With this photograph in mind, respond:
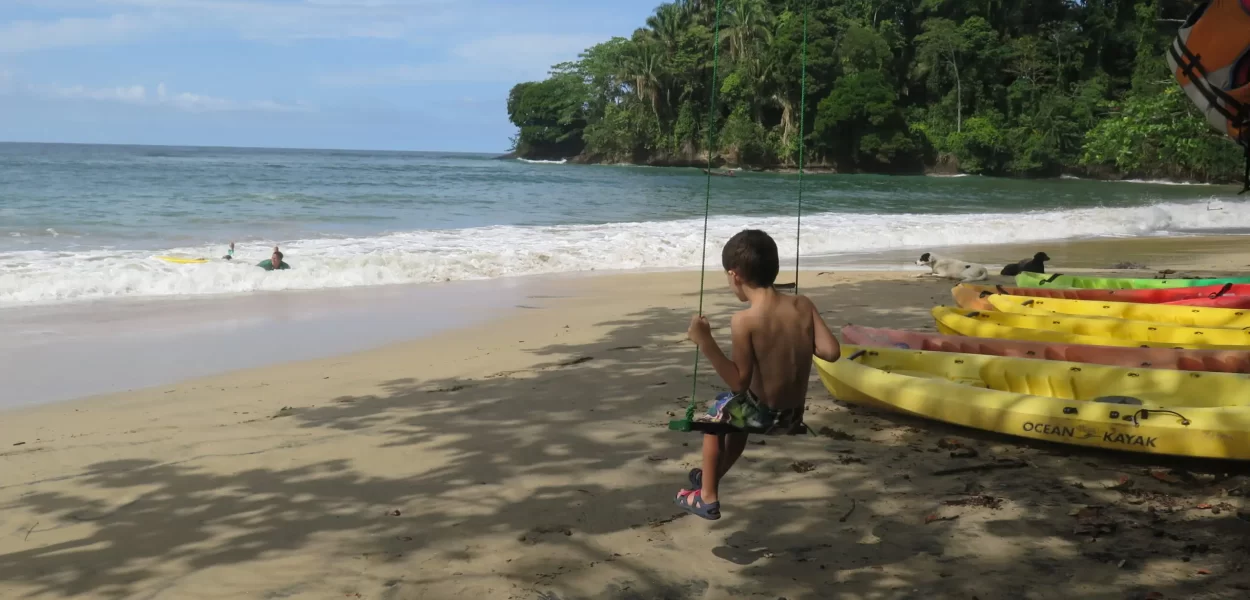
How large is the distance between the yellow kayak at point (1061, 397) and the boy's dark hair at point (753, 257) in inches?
84.1

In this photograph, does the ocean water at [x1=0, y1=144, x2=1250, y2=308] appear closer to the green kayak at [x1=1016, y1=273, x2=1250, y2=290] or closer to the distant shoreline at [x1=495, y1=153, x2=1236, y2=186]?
the green kayak at [x1=1016, y1=273, x2=1250, y2=290]

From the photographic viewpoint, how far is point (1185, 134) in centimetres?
1023

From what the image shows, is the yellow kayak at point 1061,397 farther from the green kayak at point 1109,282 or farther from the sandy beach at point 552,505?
the green kayak at point 1109,282

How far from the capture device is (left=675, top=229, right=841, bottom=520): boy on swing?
3.56 m

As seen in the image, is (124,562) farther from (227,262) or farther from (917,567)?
(227,262)

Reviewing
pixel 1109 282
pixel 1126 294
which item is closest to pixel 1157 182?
pixel 1109 282

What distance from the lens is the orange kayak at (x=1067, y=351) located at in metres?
5.70

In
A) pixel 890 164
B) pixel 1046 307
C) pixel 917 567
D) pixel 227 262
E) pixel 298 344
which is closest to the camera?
pixel 917 567

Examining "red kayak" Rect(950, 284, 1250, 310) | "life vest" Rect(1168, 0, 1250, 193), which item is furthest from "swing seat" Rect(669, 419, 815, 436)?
"red kayak" Rect(950, 284, 1250, 310)

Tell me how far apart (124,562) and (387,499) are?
1.09 metres

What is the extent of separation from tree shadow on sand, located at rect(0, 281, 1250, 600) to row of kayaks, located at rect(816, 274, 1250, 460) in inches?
7.3

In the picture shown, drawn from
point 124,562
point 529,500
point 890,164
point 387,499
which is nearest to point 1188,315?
point 529,500

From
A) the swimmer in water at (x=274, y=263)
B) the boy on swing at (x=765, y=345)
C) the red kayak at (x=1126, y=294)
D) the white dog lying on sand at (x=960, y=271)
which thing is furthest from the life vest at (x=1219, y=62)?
the swimmer in water at (x=274, y=263)

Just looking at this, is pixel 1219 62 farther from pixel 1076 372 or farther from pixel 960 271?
pixel 960 271
